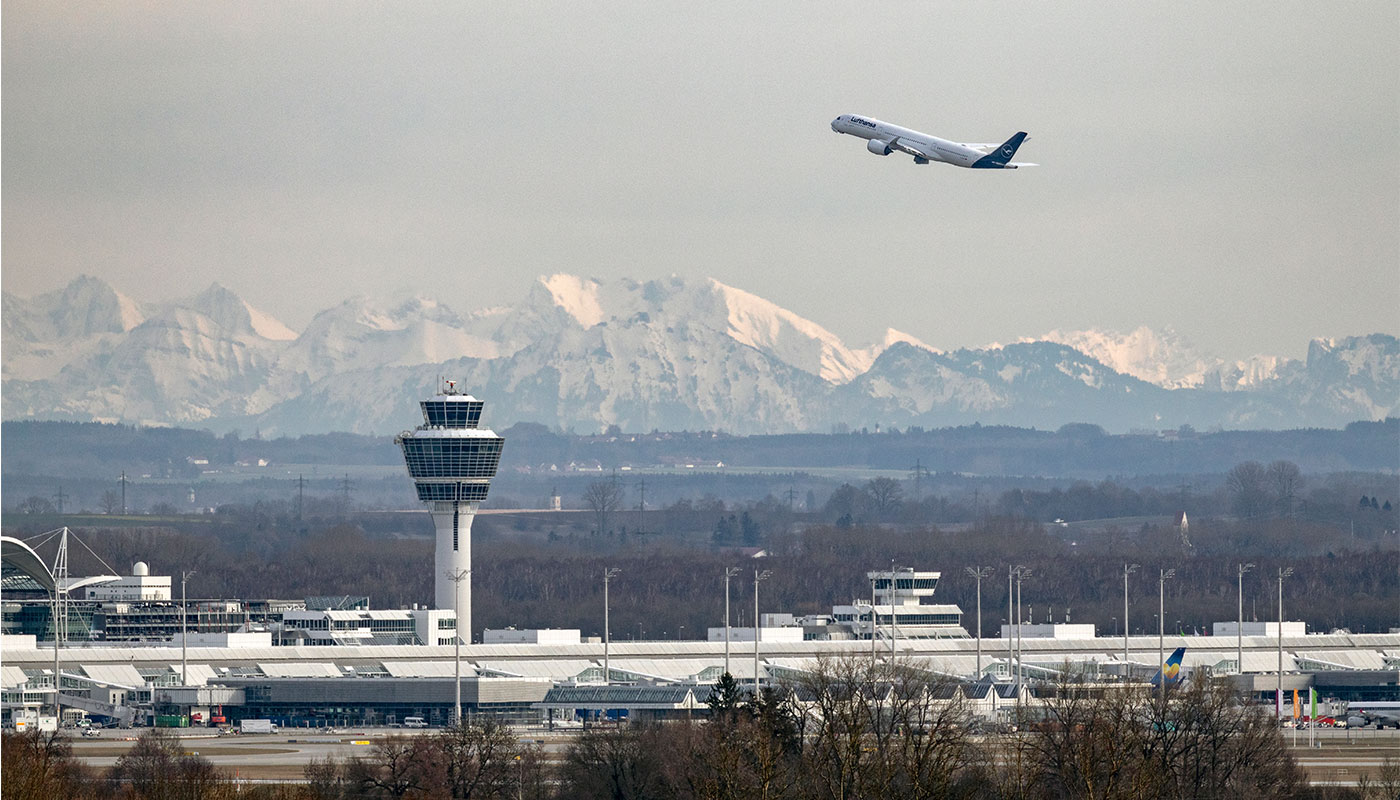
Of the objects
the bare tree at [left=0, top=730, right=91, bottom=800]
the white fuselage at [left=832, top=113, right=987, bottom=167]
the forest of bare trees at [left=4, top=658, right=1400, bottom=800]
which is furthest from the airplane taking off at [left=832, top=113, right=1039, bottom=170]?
the bare tree at [left=0, top=730, right=91, bottom=800]

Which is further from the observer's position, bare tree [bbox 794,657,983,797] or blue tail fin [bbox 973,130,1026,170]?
blue tail fin [bbox 973,130,1026,170]

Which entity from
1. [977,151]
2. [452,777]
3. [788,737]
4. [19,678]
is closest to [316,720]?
[19,678]

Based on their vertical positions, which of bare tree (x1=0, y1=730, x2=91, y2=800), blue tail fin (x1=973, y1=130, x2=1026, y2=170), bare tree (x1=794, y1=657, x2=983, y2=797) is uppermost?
blue tail fin (x1=973, y1=130, x2=1026, y2=170)

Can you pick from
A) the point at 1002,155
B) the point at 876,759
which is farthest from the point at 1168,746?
the point at 1002,155

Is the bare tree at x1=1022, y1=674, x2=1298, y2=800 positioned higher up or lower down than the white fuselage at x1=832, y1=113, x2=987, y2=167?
lower down

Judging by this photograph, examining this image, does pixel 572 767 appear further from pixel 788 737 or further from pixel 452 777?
pixel 788 737

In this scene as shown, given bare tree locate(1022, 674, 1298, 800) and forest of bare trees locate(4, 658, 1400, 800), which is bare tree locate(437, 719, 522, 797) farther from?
bare tree locate(1022, 674, 1298, 800)

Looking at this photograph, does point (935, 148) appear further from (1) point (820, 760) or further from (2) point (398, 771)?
(1) point (820, 760)
